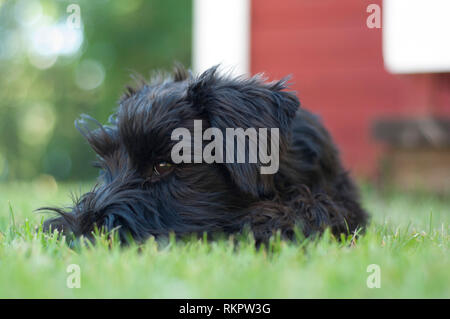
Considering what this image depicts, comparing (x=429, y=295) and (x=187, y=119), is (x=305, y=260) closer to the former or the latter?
(x=429, y=295)

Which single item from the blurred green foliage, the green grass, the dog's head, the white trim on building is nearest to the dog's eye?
the dog's head

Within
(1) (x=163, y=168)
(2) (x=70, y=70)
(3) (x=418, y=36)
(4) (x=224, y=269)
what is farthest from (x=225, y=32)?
(2) (x=70, y=70)

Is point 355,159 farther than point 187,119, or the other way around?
point 355,159

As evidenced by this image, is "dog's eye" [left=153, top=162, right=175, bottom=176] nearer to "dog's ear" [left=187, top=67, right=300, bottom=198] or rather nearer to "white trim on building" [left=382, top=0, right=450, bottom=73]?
"dog's ear" [left=187, top=67, right=300, bottom=198]

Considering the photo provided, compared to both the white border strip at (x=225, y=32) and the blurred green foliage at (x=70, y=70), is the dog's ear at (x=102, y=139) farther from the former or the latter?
the blurred green foliage at (x=70, y=70)

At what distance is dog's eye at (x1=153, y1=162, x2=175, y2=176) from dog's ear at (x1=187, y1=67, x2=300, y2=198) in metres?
0.29

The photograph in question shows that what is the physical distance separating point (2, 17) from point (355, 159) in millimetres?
12015

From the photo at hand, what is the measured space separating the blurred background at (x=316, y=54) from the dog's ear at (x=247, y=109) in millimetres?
902

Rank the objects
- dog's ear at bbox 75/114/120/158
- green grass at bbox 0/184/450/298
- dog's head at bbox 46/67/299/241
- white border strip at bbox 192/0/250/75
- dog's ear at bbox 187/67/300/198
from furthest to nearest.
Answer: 1. white border strip at bbox 192/0/250/75
2. dog's ear at bbox 75/114/120/158
3. dog's ear at bbox 187/67/300/198
4. dog's head at bbox 46/67/299/241
5. green grass at bbox 0/184/450/298

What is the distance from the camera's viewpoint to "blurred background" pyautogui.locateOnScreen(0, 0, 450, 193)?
4836 mm

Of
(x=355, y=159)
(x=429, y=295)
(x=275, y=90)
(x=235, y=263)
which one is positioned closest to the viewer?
(x=429, y=295)
